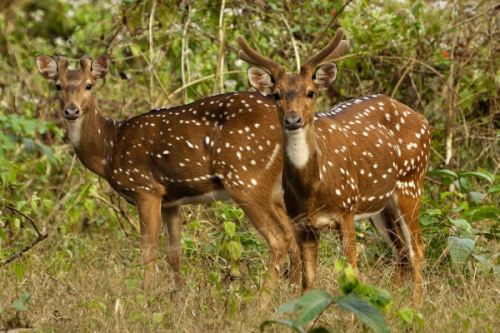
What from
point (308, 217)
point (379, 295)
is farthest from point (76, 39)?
point (379, 295)

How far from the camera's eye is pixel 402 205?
6824 mm

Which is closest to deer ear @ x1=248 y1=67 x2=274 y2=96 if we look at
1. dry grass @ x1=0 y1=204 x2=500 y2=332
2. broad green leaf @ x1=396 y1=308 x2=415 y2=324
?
dry grass @ x1=0 y1=204 x2=500 y2=332

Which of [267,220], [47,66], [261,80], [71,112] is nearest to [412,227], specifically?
[267,220]

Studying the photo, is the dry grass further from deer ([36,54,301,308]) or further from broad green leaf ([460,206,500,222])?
broad green leaf ([460,206,500,222])

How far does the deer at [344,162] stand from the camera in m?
5.93

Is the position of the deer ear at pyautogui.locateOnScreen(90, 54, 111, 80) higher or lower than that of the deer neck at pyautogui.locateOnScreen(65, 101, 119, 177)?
higher

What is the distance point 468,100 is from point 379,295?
5.08m

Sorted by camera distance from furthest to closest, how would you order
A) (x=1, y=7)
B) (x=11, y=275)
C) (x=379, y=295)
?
(x=1, y=7) < (x=11, y=275) < (x=379, y=295)

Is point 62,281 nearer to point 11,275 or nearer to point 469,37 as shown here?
point 11,275

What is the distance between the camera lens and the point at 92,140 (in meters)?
7.51

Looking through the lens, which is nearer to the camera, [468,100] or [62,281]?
[62,281]

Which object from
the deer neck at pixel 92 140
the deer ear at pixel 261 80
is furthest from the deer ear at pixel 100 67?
the deer ear at pixel 261 80

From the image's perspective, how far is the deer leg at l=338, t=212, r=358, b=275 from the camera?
6091 millimetres

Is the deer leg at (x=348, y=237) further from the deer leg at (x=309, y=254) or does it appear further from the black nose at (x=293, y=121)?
the black nose at (x=293, y=121)
